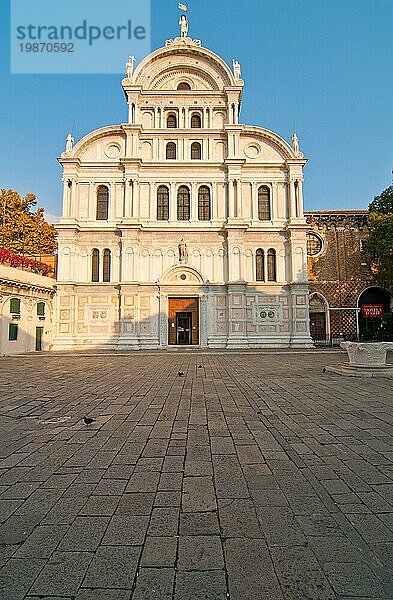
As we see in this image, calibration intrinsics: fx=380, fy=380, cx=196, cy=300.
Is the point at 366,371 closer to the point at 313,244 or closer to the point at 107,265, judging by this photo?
the point at 107,265

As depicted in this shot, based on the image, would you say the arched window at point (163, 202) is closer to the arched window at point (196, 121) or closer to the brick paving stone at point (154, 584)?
the arched window at point (196, 121)

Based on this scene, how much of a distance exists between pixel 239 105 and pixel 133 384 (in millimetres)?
27156

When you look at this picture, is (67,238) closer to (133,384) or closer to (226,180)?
(226,180)

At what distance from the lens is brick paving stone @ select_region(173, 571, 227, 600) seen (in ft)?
7.04

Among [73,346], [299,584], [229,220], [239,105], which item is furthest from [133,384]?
[239,105]

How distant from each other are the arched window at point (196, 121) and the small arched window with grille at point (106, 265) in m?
12.2

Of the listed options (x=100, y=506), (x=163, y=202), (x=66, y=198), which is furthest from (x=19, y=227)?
(x=100, y=506)

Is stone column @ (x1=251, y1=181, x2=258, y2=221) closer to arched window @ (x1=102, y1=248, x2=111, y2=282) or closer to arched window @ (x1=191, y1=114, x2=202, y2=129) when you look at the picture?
arched window @ (x1=191, y1=114, x2=202, y2=129)

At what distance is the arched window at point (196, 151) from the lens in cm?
2969

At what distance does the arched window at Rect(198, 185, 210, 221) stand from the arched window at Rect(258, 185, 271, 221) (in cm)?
402

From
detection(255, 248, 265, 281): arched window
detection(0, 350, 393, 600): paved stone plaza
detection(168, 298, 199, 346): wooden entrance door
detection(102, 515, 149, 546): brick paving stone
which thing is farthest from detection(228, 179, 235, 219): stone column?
detection(102, 515, 149, 546): brick paving stone

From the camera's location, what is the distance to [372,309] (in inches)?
1308

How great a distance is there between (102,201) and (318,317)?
66.9ft

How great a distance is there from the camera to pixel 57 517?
3.09m
